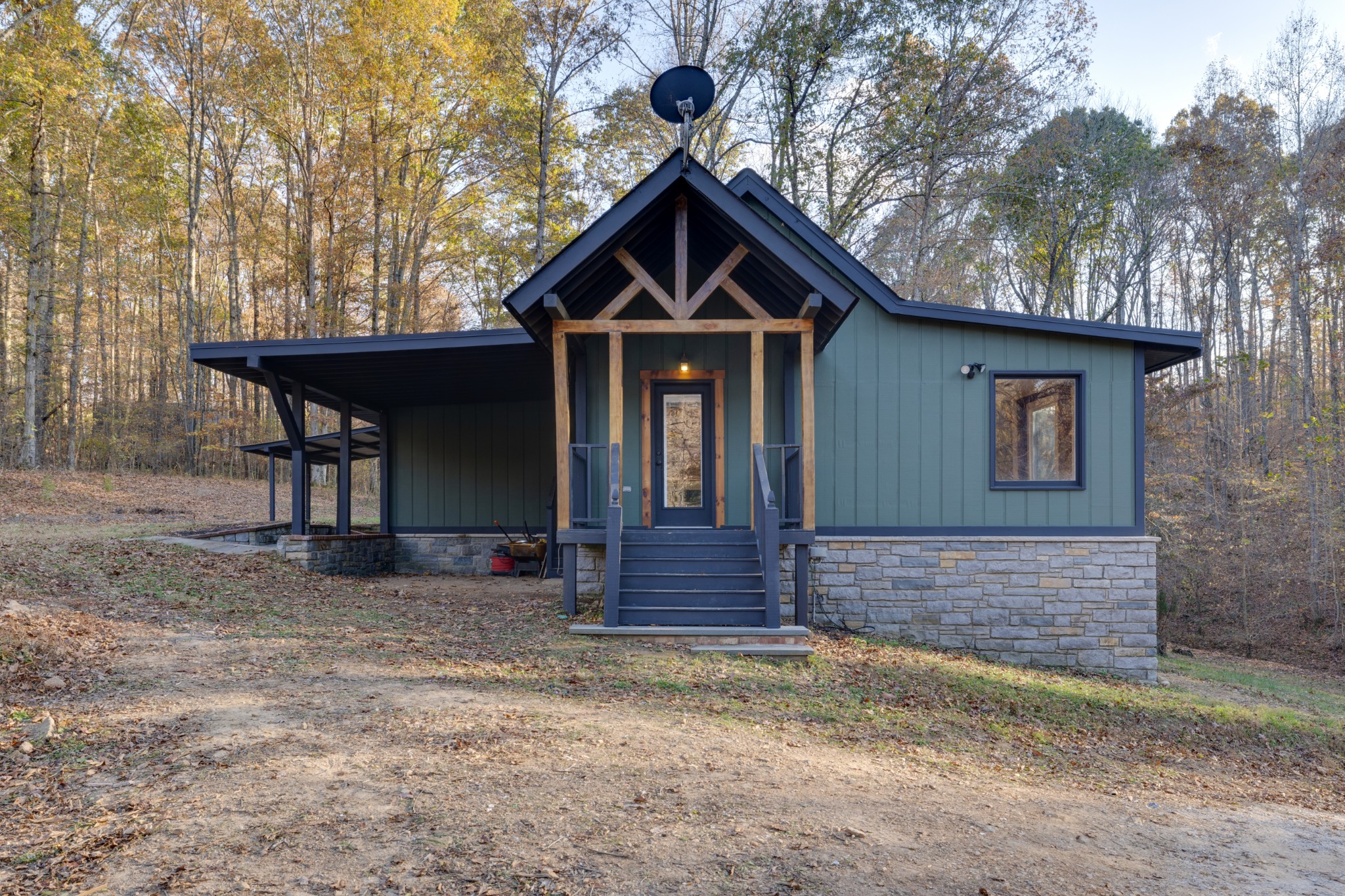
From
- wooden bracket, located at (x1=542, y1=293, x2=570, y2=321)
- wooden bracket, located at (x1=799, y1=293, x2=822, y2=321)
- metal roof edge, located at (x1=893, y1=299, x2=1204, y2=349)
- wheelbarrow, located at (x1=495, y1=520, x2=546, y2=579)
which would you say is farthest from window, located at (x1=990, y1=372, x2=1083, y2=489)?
wheelbarrow, located at (x1=495, y1=520, x2=546, y2=579)

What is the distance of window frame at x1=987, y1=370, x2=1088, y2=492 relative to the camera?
29.1ft

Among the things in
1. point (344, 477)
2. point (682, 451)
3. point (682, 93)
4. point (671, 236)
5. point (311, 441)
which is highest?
point (682, 93)

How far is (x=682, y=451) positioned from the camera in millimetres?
9359

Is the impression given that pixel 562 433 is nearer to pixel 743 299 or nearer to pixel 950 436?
pixel 743 299

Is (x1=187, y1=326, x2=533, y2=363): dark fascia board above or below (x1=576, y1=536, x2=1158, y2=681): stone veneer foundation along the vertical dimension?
above

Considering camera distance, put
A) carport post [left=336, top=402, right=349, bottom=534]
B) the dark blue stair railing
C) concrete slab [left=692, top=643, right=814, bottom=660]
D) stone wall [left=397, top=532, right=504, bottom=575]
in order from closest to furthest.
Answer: concrete slab [left=692, top=643, right=814, bottom=660], the dark blue stair railing, carport post [left=336, top=402, right=349, bottom=534], stone wall [left=397, top=532, right=504, bottom=575]

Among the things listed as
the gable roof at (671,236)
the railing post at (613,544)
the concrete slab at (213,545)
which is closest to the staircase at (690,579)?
the railing post at (613,544)

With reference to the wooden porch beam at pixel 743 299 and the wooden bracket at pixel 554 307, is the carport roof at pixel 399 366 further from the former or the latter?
the wooden porch beam at pixel 743 299

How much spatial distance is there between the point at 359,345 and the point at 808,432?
18.2ft

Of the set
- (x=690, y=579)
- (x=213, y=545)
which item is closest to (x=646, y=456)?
(x=690, y=579)

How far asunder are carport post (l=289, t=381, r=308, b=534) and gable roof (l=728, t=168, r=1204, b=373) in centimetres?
632

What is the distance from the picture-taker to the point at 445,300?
25953mm

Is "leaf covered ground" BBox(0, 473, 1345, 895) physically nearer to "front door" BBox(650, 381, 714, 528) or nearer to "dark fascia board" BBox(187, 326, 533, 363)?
"front door" BBox(650, 381, 714, 528)

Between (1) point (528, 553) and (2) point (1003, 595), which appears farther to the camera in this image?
(1) point (528, 553)
